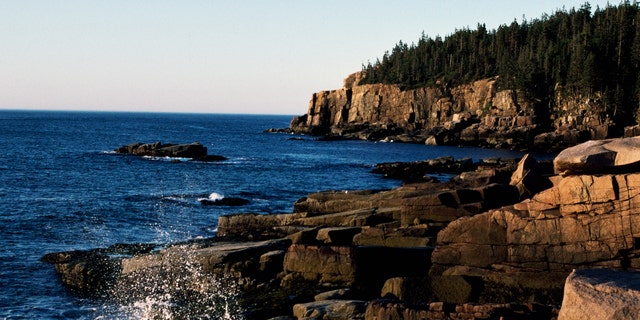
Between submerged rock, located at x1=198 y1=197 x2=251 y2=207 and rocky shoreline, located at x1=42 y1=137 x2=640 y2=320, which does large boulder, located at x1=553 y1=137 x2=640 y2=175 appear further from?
submerged rock, located at x1=198 y1=197 x2=251 y2=207

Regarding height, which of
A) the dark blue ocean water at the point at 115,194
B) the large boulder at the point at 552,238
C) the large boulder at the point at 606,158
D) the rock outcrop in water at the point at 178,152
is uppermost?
the large boulder at the point at 606,158

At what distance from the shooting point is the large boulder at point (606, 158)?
21.5 metres

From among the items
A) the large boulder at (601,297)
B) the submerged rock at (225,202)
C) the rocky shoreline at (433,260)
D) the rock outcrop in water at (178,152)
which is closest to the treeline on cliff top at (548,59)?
the rock outcrop in water at (178,152)

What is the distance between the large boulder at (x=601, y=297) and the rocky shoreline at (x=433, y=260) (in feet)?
0.33

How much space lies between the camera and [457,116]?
459 feet

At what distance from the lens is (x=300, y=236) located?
98.9ft

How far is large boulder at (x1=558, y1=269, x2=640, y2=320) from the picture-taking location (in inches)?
494

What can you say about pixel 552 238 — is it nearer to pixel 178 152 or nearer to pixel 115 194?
pixel 115 194

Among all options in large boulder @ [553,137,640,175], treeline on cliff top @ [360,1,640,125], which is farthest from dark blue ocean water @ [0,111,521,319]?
treeline on cliff top @ [360,1,640,125]

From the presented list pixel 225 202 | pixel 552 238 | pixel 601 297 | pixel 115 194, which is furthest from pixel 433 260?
pixel 115 194

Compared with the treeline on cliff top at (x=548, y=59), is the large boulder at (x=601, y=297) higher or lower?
lower

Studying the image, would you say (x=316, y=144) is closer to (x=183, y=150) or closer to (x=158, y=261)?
(x=183, y=150)

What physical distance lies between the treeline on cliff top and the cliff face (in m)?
3.25

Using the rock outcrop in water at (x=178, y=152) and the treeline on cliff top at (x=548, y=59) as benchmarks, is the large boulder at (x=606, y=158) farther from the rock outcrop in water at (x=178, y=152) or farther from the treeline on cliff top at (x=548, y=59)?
the treeline on cliff top at (x=548, y=59)
